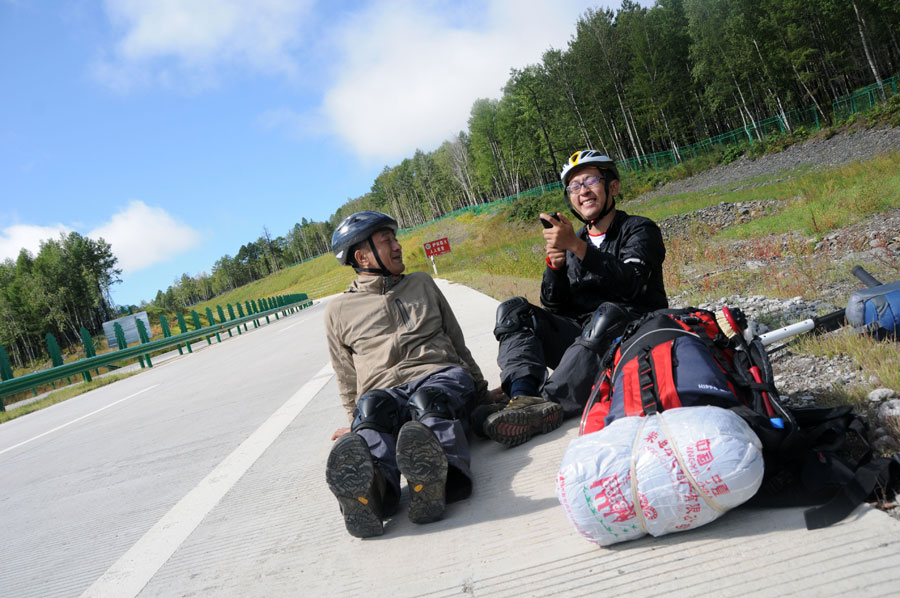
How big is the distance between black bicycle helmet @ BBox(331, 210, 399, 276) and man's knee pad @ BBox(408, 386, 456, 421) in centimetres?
95

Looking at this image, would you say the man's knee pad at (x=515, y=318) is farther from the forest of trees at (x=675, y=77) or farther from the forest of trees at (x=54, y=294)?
the forest of trees at (x=54, y=294)

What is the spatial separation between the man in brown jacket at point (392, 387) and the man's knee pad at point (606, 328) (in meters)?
0.74

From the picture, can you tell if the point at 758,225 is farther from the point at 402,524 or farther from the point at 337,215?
the point at 337,215

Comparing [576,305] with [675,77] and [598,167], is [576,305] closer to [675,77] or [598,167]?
[598,167]

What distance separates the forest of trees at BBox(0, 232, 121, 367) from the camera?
79375 millimetres

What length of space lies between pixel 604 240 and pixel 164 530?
3105mm

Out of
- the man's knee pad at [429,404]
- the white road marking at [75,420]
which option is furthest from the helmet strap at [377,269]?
the white road marking at [75,420]

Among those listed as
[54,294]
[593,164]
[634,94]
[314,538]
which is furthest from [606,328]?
[54,294]

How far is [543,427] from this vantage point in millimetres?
3264

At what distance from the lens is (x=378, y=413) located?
9.35 ft

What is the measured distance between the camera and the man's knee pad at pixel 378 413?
110 inches

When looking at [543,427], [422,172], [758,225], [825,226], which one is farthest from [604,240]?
[422,172]

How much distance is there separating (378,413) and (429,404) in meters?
0.26

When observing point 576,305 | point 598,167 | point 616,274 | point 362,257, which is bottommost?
point 576,305
